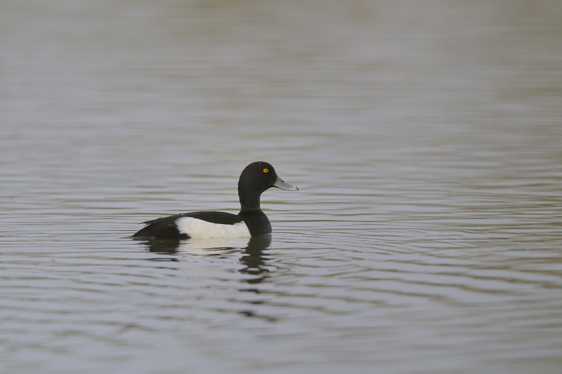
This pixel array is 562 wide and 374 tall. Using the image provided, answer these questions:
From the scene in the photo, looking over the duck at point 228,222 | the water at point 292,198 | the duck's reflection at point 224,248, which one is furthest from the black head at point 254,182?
the duck's reflection at point 224,248

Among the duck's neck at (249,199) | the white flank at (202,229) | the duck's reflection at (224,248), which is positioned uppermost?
the duck's neck at (249,199)

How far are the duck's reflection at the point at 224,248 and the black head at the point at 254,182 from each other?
664 mm

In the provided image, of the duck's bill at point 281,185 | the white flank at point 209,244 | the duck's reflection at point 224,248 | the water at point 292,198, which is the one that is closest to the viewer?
the water at point 292,198

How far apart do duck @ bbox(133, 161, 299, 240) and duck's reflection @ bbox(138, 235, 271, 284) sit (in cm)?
7

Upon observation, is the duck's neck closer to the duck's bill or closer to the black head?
the black head

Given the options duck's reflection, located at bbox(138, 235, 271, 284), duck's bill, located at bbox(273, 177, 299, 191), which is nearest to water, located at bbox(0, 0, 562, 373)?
duck's reflection, located at bbox(138, 235, 271, 284)

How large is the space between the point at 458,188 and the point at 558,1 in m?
25.0

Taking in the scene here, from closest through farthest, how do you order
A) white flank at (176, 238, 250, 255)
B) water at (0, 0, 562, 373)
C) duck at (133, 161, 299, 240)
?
water at (0, 0, 562, 373) < white flank at (176, 238, 250, 255) < duck at (133, 161, 299, 240)

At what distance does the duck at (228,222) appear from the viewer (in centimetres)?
952

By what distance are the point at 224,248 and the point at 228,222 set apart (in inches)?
21.6

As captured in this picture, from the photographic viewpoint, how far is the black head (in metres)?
10.4

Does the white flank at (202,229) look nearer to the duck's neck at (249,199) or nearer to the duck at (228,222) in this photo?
the duck at (228,222)

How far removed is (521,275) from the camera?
7801 millimetres

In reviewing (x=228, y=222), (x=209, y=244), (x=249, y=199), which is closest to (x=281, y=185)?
(x=249, y=199)
